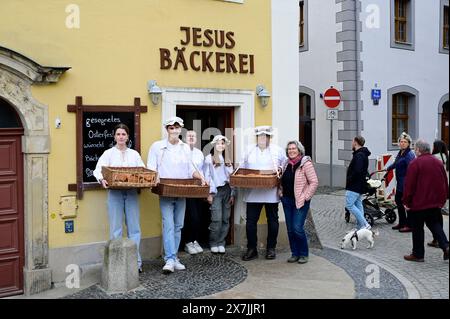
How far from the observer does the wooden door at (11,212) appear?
23.4 ft

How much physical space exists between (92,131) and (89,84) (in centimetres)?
63

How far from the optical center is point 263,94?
8867mm

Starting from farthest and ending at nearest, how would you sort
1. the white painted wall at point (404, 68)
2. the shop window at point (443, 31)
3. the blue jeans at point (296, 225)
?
the shop window at point (443, 31) → the white painted wall at point (404, 68) → the blue jeans at point (296, 225)

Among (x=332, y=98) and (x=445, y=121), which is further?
(x=445, y=121)

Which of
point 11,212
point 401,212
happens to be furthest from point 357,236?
point 11,212

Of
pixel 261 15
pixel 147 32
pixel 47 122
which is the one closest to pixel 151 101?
pixel 147 32

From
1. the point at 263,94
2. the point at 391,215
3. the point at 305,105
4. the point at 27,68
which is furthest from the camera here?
the point at 305,105

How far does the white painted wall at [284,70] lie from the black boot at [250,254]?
1858 millimetres

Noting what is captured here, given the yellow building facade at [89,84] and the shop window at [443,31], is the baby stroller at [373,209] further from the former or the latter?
the shop window at [443,31]

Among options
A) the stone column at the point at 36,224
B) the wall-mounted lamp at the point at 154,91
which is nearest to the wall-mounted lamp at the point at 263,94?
the wall-mounted lamp at the point at 154,91

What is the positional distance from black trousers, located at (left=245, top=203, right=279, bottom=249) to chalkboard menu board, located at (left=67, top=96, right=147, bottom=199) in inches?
84.6

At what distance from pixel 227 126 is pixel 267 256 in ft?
7.19

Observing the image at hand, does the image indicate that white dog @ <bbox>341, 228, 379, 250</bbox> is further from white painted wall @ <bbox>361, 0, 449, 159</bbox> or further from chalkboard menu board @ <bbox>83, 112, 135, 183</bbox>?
white painted wall @ <bbox>361, 0, 449, 159</bbox>

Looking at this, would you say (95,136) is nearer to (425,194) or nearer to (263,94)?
(263,94)
